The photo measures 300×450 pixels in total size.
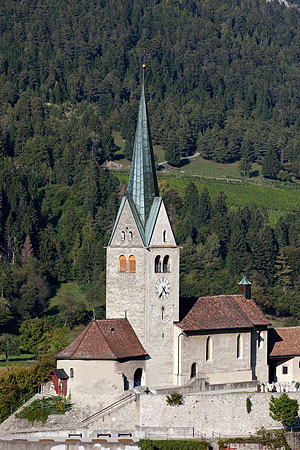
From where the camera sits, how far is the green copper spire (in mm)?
69938

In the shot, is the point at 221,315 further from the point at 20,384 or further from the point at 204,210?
the point at 204,210

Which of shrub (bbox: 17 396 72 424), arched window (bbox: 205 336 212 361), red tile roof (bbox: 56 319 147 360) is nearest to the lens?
shrub (bbox: 17 396 72 424)

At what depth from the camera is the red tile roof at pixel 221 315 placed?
70750 mm

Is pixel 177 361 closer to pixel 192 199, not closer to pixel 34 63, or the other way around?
pixel 192 199

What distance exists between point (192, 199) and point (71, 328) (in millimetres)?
37815

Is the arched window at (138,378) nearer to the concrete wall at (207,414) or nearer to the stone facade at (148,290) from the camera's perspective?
the stone facade at (148,290)

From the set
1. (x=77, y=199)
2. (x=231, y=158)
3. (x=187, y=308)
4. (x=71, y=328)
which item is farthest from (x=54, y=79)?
(x=187, y=308)

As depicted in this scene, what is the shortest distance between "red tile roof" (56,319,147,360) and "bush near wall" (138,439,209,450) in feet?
17.1

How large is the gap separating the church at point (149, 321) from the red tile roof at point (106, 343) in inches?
2.0

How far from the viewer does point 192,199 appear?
136 metres

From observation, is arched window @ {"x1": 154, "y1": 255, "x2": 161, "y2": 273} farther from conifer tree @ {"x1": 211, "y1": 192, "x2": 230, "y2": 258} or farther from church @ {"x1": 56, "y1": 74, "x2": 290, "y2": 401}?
conifer tree @ {"x1": 211, "y1": 192, "x2": 230, "y2": 258}

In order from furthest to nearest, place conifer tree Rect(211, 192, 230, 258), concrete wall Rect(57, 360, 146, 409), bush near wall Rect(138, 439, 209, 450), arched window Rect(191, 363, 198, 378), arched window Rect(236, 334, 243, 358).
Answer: conifer tree Rect(211, 192, 230, 258)
arched window Rect(236, 334, 243, 358)
arched window Rect(191, 363, 198, 378)
concrete wall Rect(57, 360, 146, 409)
bush near wall Rect(138, 439, 209, 450)

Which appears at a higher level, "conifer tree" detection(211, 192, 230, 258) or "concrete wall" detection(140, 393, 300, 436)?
"concrete wall" detection(140, 393, 300, 436)

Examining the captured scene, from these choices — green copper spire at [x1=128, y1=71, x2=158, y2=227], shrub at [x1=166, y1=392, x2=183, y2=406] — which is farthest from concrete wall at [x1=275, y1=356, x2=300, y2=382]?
shrub at [x1=166, y1=392, x2=183, y2=406]
